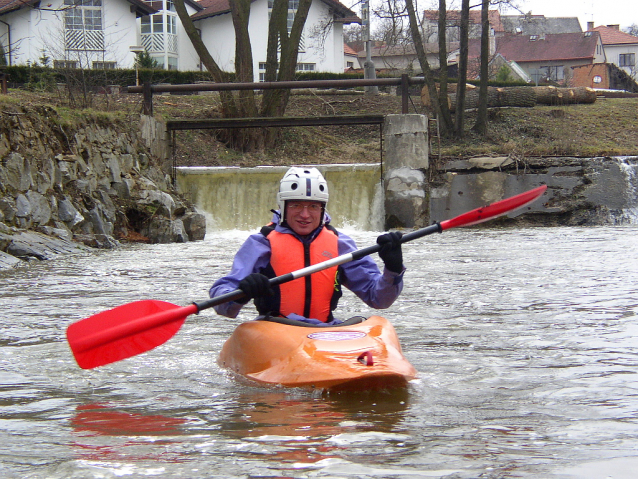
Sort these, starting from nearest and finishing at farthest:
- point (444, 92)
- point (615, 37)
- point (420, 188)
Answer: point (420, 188)
point (444, 92)
point (615, 37)

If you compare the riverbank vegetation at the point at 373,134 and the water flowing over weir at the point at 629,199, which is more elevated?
the riverbank vegetation at the point at 373,134

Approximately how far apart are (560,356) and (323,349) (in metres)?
1.57

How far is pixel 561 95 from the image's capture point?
20.8 meters

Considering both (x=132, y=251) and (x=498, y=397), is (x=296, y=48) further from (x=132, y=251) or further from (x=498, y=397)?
(x=498, y=397)

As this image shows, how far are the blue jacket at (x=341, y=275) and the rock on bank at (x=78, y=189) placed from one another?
16.3ft

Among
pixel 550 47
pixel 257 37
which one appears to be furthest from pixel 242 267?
pixel 550 47

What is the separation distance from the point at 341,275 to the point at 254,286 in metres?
0.78

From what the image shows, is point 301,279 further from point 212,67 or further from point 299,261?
point 212,67

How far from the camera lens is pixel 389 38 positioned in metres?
16.7

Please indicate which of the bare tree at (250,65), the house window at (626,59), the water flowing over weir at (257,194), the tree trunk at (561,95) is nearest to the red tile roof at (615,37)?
the house window at (626,59)

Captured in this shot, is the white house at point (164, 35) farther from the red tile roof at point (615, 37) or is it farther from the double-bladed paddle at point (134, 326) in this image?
the red tile roof at point (615, 37)

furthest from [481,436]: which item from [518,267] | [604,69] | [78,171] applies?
[604,69]

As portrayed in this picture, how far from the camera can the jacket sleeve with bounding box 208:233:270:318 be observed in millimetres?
4113

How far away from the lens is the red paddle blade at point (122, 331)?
395 centimetres
